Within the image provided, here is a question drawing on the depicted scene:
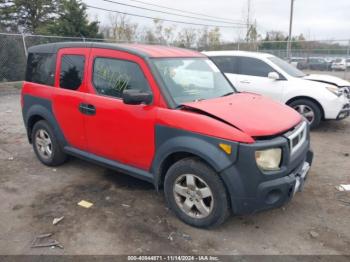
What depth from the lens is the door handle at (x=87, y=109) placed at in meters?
4.18

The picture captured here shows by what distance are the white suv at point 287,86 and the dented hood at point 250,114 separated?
370 cm

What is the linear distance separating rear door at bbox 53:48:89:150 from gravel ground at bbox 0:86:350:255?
690mm

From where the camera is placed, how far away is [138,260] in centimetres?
301

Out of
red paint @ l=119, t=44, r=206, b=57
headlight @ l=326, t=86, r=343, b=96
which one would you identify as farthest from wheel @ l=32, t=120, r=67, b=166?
headlight @ l=326, t=86, r=343, b=96

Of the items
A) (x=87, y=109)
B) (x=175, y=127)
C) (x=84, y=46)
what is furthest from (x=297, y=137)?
(x=84, y=46)

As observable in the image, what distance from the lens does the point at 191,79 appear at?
4.05 m

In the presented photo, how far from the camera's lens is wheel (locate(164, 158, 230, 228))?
10.6ft

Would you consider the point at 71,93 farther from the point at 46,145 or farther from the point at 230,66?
the point at 230,66

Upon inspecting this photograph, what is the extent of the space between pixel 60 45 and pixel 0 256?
114 inches

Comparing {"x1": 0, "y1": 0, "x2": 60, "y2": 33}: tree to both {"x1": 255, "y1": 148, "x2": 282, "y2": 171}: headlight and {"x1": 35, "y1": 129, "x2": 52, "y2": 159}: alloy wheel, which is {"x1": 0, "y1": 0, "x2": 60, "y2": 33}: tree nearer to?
{"x1": 35, "y1": 129, "x2": 52, "y2": 159}: alloy wheel

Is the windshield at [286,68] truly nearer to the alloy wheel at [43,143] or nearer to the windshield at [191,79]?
the windshield at [191,79]

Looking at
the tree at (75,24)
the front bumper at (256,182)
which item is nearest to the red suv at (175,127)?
the front bumper at (256,182)

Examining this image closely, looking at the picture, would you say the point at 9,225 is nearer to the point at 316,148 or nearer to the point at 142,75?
the point at 142,75

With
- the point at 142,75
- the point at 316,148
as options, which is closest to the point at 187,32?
the point at 316,148
